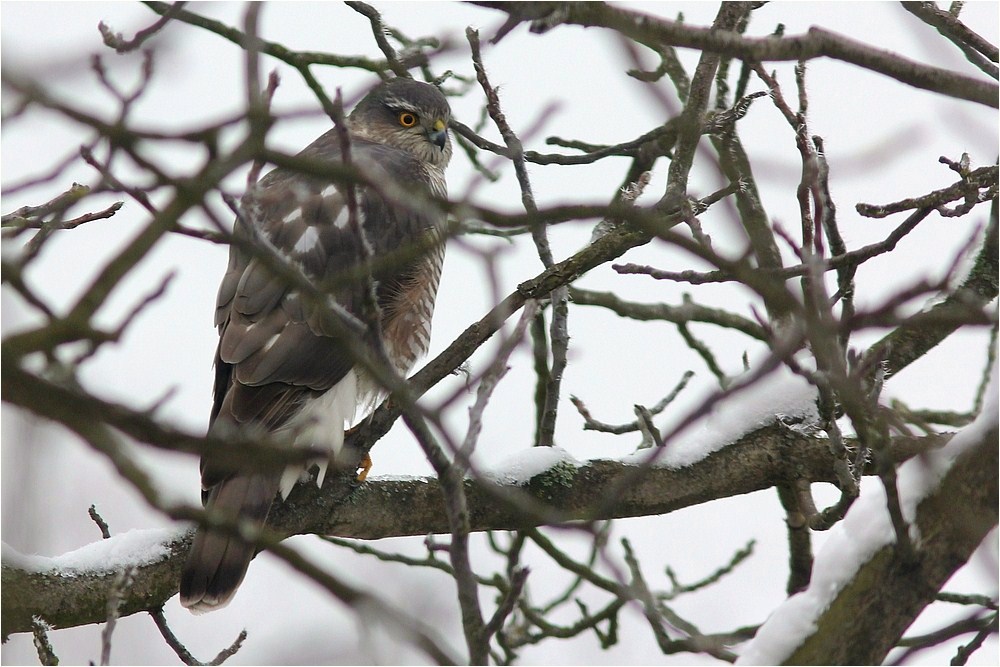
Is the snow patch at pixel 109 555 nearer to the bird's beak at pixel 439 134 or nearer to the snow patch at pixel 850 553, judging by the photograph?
the snow patch at pixel 850 553

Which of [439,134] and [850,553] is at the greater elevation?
[439,134]

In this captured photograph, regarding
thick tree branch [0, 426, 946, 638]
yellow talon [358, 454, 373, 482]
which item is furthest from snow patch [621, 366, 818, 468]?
yellow talon [358, 454, 373, 482]

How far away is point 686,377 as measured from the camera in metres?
4.80

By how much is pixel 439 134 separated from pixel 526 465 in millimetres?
2435

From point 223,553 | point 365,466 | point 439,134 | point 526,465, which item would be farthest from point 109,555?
point 439,134

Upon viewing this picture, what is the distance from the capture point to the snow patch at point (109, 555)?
3.21 meters

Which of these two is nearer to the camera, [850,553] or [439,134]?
[850,553]

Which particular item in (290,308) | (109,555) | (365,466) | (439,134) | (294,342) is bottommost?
(109,555)

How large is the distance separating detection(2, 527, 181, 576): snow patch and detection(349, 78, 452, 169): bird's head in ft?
8.89

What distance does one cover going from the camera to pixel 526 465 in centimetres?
367

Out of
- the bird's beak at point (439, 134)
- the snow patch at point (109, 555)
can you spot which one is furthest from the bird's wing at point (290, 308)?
the bird's beak at point (439, 134)

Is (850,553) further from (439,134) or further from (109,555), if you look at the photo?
(439,134)

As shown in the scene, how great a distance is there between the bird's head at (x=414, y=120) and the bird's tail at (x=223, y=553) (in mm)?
2466

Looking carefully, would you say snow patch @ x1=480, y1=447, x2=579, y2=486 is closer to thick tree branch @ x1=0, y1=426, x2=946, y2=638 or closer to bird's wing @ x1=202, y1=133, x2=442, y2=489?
thick tree branch @ x1=0, y1=426, x2=946, y2=638
